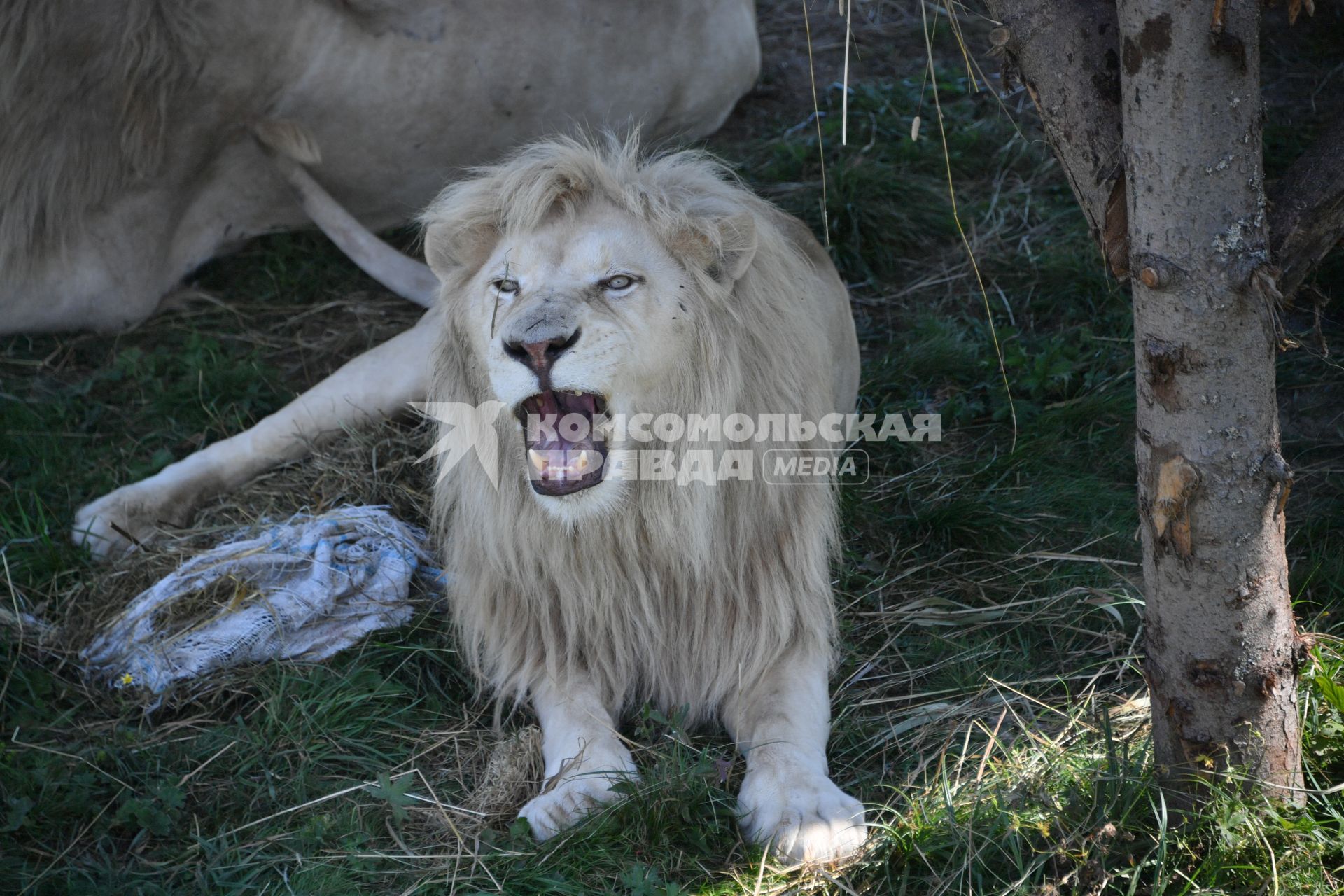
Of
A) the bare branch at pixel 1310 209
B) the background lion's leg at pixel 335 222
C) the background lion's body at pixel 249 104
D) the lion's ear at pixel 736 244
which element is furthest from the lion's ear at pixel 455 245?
the background lion's body at pixel 249 104

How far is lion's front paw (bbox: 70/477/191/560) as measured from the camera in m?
3.56

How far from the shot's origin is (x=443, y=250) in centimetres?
281

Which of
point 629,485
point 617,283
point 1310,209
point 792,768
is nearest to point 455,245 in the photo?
point 617,283

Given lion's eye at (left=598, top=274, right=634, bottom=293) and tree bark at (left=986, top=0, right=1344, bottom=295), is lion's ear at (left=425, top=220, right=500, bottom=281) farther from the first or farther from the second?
tree bark at (left=986, top=0, right=1344, bottom=295)

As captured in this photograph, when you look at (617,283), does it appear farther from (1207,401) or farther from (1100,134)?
(1207,401)

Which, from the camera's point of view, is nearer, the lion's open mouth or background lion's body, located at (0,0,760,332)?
A: the lion's open mouth

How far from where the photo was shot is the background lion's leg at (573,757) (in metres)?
2.49

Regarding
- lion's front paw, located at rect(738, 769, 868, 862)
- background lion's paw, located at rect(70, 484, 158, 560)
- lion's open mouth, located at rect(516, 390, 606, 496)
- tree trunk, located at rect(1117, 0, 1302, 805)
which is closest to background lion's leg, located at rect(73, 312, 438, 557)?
background lion's paw, located at rect(70, 484, 158, 560)

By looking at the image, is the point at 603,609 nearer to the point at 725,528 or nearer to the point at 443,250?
the point at 725,528

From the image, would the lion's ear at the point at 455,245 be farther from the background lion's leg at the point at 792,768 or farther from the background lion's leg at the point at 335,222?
the background lion's leg at the point at 335,222

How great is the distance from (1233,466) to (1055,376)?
1.88m

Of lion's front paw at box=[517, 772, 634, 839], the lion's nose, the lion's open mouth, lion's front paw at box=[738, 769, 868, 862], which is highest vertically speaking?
the lion's nose

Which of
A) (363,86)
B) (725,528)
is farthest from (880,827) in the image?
(363,86)

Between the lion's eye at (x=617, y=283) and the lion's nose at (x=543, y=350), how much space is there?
6.9 inches
